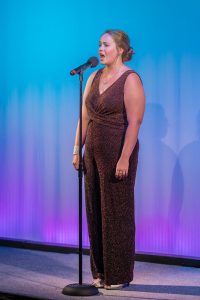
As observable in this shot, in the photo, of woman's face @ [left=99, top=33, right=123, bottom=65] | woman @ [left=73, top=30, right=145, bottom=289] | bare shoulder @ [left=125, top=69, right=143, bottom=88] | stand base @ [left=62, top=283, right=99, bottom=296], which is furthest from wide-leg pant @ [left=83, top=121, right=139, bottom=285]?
woman's face @ [left=99, top=33, right=123, bottom=65]

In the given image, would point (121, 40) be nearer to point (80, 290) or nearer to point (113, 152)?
point (113, 152)

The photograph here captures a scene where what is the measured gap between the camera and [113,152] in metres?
4.01

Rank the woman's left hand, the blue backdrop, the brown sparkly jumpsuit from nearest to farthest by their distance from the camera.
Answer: the woman's left hand
the brown sparkly jumpsuit
the blue backdrop

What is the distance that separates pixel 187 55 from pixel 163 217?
1.23 m

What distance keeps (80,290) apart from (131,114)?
111 cm

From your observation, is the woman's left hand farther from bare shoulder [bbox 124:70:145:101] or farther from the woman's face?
the woman's face

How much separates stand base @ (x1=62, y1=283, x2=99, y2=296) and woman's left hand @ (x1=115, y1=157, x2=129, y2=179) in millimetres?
705

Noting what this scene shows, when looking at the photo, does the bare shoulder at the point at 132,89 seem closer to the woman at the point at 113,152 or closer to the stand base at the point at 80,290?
the woman at the point at 113,152

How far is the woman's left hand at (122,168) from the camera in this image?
12.8 ft

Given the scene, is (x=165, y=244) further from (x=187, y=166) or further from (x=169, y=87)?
(x=169, y=87)

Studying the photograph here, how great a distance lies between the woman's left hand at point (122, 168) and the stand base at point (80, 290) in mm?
705

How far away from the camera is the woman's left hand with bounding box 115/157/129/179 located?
3898mm

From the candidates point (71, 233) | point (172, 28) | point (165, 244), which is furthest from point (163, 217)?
point (172, 28)

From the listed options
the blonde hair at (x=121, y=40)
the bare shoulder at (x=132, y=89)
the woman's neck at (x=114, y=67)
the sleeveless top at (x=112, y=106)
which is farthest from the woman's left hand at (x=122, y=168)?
the blonde hair at (x=121, y=40)
